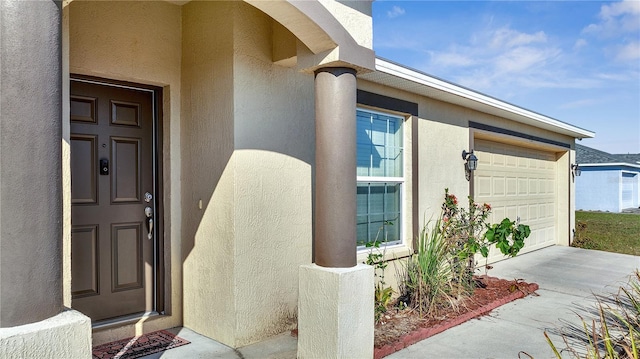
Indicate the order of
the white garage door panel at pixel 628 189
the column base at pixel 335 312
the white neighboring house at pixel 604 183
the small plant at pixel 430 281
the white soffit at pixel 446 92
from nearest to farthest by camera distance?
the column base at pixel 335 312, the small plant at pixel 430 281, the white soffit at pixel 446 92, the white neighboring house at pixel 604 183, the white garage door panel at pixel 628 189

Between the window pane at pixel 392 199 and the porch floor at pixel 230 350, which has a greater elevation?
the window pane at pixel 392 199

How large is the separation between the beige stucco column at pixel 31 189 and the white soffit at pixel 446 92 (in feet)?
11.8

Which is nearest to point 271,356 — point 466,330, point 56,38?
point 466,330

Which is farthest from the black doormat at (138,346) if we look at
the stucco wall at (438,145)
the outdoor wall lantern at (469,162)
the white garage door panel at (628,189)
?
the white garage door panel at (628,189)

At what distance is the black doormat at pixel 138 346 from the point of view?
3.85m

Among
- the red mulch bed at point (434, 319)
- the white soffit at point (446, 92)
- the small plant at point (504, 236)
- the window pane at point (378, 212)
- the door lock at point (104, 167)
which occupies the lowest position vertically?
the red mulch bed at point (434, 319)

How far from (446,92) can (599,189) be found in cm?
2484

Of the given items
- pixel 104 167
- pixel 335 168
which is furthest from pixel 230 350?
pixel 104 167

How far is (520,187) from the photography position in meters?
9.82

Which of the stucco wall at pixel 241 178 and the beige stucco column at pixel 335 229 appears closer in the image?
the beige stucco column at pixel 335 229

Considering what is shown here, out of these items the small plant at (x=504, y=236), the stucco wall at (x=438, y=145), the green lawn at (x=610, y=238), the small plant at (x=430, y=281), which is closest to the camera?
the small plant at (x=430, y=281)

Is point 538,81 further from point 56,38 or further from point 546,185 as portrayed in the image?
point 56,38

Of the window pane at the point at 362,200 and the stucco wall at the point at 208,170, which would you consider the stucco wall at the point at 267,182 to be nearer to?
the stucco wall at the point at 208,170

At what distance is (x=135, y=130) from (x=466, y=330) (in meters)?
3.98
